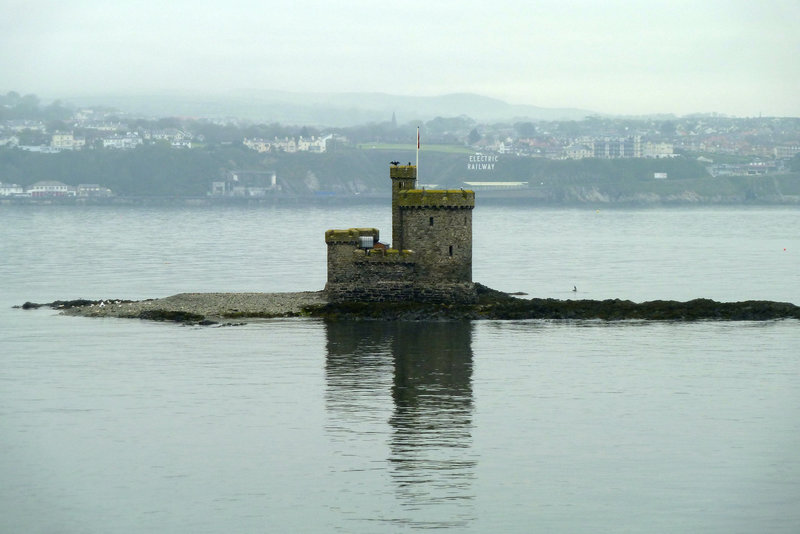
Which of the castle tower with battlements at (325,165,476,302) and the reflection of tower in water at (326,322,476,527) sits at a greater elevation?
the castle tower with battlements at (325,165,476,302)

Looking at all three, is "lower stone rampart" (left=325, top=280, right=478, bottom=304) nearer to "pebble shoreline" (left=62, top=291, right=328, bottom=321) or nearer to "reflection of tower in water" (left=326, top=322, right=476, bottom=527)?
"pebble shoreline" (left=62, top=291, right=328, bottom=321)

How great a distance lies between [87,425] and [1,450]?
3021 millimetres

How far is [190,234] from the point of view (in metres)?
144

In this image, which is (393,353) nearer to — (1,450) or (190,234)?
(1,450)

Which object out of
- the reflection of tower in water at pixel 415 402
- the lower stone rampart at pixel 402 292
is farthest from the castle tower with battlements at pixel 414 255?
the reflection of tower in water at pixel 415 402

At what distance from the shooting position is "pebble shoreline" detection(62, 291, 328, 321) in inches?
2104

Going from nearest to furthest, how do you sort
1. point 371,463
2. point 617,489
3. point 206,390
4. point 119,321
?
point 617,489
point 371,463
point 206,390
point 119,321

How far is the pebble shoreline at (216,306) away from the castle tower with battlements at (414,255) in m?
2.33

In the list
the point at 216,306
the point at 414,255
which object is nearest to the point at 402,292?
the point at 414,255

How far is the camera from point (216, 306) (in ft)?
180

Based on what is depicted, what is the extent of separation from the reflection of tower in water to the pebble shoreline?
3651 mm

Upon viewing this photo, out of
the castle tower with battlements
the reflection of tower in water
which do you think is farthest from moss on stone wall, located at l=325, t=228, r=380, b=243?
the reflection of tower in water

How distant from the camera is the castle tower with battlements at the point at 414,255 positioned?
51438 mm

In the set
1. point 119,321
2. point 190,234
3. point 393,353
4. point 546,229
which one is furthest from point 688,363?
point 546,229
